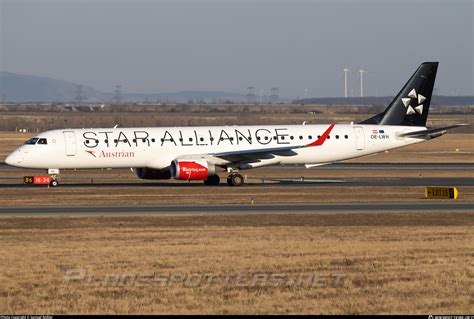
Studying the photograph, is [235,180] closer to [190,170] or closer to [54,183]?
[190,170]

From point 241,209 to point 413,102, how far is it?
24.2m

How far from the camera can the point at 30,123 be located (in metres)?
162

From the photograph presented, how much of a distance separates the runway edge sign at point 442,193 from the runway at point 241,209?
8.47 ft

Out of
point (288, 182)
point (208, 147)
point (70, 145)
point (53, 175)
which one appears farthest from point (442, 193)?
point (53, 175)

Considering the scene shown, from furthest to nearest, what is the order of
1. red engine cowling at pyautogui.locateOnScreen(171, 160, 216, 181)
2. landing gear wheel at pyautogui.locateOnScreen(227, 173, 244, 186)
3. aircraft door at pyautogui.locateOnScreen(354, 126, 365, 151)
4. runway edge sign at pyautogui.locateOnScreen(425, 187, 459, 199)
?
aircraft door at pyautogui.locateOnScreen(354, 126, 365, 151)
landing gear wheel at pyautogui.locateOnScreen(227, 173, 244, 186)
red engine cowling at pyautogui.locateOnScreen(171, 160, 216, 181)
runway edge sign at pyautogui.locateOnScreen(425, 187, 459, 199)

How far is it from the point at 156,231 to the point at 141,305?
13.6 m

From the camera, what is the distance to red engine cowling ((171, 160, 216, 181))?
5775 cm

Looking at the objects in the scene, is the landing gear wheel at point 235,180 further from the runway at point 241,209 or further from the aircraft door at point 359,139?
the runway at point 241,209

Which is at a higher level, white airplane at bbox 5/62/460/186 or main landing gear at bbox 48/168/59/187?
white airplane at bbox 5/62/460/186

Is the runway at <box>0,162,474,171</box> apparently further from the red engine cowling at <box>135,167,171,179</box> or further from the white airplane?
the red engine cowling at <box>135,167,171,179</box>

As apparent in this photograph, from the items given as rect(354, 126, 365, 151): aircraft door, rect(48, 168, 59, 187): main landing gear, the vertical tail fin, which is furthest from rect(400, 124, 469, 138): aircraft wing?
rect(48, 168, 59, 187): main landing gear

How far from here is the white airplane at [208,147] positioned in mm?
59156

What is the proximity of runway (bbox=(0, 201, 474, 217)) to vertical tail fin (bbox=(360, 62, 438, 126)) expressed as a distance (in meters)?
18.3

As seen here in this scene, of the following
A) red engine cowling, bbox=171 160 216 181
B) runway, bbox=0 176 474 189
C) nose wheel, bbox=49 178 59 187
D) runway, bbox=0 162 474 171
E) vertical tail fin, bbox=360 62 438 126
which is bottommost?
runway, bbox=0 162 474 171
